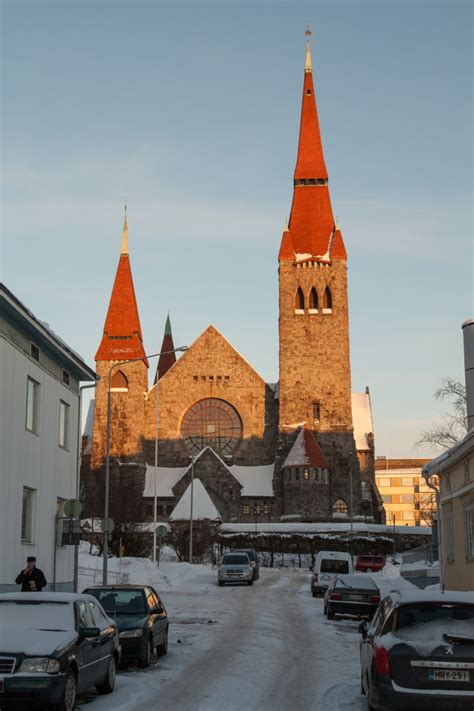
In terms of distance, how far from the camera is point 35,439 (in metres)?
23.0

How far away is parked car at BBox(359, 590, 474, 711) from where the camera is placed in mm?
9172

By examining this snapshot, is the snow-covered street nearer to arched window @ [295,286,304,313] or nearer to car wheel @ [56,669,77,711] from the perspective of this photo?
car wheel @ [56,669,77,711]

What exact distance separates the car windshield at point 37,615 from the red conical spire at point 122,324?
2498 inches

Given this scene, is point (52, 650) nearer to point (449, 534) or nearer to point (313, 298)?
point (449, 534)

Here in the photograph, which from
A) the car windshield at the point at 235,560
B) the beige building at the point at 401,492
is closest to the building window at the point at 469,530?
the car windshield at the point at 235,560

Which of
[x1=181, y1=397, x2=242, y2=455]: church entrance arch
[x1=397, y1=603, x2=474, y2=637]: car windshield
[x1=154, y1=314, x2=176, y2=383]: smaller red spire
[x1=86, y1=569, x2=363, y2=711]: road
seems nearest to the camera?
[x1=397, y1=603, x2=474, y2=637]: car windshield

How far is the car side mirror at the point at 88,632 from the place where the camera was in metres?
11.2

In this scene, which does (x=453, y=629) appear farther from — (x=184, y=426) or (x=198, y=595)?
(x=184, y=426)

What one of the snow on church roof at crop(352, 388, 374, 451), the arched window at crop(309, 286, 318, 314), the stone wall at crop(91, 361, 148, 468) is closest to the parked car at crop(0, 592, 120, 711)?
the stone wall at crop(91, 361, 148, 468)

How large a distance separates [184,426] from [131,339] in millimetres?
8480

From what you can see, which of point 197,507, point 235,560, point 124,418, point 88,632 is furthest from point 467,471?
point 124,418

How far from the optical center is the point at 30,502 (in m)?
22.8

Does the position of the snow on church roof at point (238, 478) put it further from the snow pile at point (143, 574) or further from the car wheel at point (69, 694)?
the car wheel at point (69, 694)

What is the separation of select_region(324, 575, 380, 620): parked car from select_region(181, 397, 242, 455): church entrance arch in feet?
165
